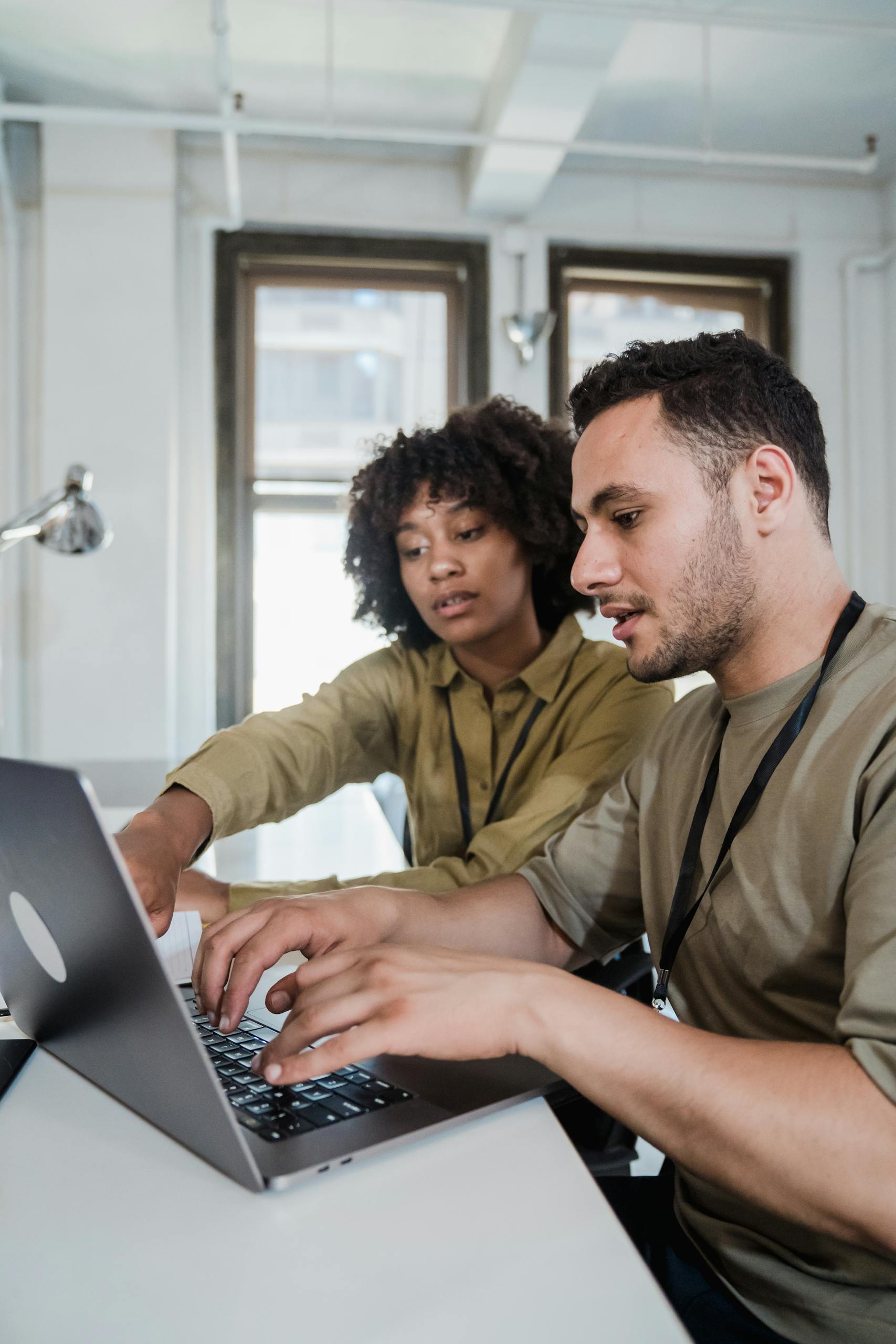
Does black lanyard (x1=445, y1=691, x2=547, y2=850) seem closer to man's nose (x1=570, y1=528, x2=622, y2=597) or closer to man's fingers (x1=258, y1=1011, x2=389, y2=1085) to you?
man's nose (x1=570, y1=528, x2=622, y2=597)

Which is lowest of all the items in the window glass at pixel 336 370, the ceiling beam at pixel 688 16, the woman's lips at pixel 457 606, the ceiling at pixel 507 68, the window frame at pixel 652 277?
the woman's lips at pixel 457 606

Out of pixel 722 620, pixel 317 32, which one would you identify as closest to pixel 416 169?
pixel 317 32

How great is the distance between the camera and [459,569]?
5.31 feet

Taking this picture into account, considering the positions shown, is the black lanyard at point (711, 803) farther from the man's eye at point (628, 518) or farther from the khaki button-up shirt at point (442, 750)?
the khaki button-up shirt at point (442, 750)

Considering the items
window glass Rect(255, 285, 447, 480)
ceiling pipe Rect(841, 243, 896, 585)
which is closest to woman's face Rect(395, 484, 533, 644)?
window glass Rect(255, 285, 447, 480)

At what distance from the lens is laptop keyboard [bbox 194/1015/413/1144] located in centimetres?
63

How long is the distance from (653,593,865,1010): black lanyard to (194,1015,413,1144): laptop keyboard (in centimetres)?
31

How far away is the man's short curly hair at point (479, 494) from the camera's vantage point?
1690 millimetres

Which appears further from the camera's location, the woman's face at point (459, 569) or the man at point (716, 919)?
the woman's face at point (459, 569)

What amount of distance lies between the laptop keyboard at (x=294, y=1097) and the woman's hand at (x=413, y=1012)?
0.02 meters

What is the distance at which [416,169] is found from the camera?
402 centimetres

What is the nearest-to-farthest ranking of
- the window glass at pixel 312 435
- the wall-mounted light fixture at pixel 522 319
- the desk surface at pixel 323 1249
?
the desk surface at pixel 323 1249, the wall-mounted light fixture at pixel 522 319, the window glass at pixel 312 435

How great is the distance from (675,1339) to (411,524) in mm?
1348

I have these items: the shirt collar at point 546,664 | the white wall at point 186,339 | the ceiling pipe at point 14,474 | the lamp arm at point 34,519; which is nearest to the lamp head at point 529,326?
the white wall at point 186,339
